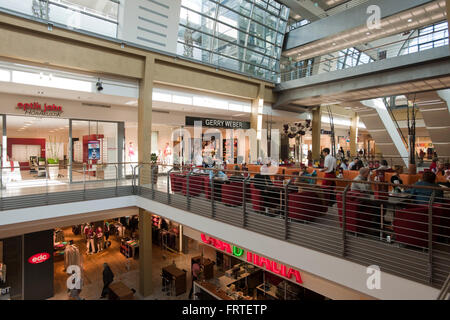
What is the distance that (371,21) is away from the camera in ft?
31.8

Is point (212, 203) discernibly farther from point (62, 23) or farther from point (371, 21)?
point (371, 21)

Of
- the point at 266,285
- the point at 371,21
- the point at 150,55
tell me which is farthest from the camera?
the point at 371,21

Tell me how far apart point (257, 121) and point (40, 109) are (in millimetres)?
8662

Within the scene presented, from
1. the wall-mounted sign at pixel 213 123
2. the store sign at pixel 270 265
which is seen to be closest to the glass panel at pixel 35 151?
the wall-mounted sign at pixel 213 123

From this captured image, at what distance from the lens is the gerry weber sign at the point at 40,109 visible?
8.99 m

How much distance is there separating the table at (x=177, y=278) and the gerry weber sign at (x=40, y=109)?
22.5 ft

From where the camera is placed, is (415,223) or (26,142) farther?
(26,142)

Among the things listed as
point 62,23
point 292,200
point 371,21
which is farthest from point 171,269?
point 371,21

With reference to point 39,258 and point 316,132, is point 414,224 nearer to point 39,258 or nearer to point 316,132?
point 39,258

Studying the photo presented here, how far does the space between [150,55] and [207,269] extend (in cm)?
794

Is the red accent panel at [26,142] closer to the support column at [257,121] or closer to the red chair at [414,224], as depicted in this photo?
the support column at [257,121]

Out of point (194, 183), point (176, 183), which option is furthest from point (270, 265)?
point (176, 183)

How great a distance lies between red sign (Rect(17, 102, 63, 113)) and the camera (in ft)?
29.4

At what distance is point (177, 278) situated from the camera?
9.05 metres
